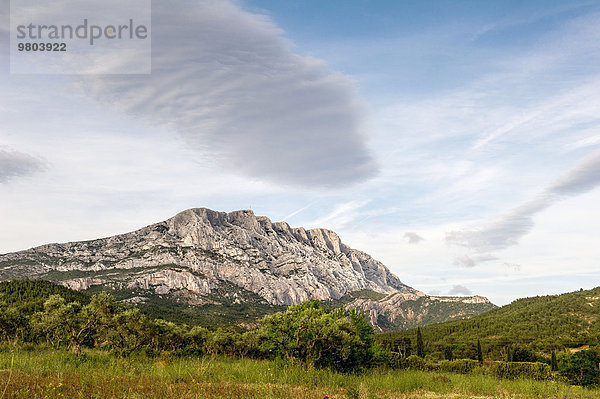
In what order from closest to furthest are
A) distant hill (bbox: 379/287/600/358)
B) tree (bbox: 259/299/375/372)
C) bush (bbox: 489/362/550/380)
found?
tree (bbox: 259/299/375/372), bush (bbox: 489/362/550/380), distant hill (bbox: 379/287/600/358)

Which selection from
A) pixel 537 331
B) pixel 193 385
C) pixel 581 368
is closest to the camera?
pixel 193 385

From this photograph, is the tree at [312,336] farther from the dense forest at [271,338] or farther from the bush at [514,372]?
the bush at [514,372]

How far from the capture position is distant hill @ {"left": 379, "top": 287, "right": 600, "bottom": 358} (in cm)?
12444

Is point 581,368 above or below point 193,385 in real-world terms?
below

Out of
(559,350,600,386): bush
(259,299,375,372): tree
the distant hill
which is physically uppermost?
(259,299,375,372): tree

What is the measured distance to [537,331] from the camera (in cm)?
15788

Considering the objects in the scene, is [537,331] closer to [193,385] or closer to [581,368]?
[581,368]

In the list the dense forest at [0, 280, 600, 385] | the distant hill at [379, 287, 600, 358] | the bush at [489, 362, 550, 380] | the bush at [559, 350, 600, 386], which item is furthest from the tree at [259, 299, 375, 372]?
the distant hill at [379, 287, 600, 358]

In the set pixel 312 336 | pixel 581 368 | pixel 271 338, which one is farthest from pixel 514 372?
pixel 271 338

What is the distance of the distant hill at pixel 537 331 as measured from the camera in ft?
408

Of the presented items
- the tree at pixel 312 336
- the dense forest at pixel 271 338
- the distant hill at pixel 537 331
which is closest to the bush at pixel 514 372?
the dense forest at pixel 271 338

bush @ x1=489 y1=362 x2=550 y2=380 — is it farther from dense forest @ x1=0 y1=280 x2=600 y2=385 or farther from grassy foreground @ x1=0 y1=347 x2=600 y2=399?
grassy foreground @ x1=0 y1=347 x2=600 y2=399

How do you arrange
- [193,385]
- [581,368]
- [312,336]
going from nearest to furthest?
[193,385] < [312,336] < [581,368]

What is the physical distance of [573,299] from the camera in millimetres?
196000
